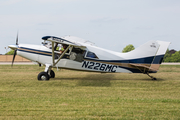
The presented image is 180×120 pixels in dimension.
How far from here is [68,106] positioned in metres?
6.16

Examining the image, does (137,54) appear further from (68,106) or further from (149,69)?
(68,106)

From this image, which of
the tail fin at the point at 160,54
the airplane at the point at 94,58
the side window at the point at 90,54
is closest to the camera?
the tail fin at the point at 160,54

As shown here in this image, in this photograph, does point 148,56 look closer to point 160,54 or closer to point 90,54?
point 160,54

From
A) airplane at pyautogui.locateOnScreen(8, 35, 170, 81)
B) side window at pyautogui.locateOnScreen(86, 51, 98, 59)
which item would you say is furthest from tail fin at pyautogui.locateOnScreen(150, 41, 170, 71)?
side window at pyautogui.locateOnScreen(86, 51, 98, 59)

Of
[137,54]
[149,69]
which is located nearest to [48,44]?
[137,54]

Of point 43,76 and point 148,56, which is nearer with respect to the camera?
point 43,76

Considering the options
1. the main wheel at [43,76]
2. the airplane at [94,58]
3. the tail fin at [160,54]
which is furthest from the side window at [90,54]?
the tail fin at [160,54]

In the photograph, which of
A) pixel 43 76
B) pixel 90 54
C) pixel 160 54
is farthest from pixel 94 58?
pixel 160 54

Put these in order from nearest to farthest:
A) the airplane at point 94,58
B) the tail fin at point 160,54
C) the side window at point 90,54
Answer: the tail fin at point 160,54 → the airplane at point 94,58 → the side window at point 90,54

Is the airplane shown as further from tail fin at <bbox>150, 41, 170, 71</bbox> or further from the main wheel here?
the main wheel

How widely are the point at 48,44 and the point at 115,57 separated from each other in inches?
175

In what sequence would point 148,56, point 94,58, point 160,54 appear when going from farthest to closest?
point 94,58, point 148,56, point 160,54

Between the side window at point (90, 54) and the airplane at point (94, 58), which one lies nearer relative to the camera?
the airplane at point (94, 58)

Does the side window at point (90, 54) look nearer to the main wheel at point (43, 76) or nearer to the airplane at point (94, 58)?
the airplane at point (94, 58)
